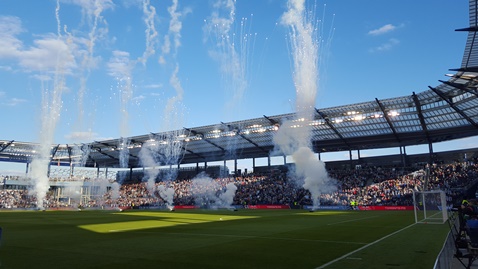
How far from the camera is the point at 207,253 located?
41.4 ft

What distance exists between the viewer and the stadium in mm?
12324

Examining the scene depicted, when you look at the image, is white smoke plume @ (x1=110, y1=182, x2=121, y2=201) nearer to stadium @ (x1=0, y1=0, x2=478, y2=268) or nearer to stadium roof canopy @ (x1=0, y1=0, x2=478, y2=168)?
stadium @ (x1=0, y1=0, x2=478, y2=268)

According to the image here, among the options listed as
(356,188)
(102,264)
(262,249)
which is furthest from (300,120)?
(102,264)

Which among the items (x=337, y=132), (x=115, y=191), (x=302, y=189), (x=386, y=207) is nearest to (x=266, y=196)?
(x=302, y=189)

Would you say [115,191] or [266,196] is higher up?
[115,191]

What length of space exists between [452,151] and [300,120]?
3111cm

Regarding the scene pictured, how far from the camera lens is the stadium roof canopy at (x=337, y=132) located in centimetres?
4553

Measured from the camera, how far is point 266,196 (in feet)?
225

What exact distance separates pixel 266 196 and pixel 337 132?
19.2 metres

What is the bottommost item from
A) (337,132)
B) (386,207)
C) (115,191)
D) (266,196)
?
(386,207)

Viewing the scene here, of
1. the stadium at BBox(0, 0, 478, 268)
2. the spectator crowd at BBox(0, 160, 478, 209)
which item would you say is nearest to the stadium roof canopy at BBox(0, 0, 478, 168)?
the stadium at BBox(0, 0, 478, 268)

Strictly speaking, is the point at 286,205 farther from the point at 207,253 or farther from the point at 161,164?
the point at 207,253

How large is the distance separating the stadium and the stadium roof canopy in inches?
11.1

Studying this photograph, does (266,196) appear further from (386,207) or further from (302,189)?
(386,207)
